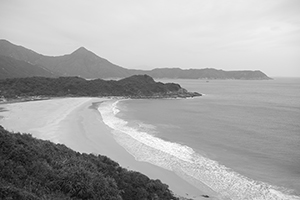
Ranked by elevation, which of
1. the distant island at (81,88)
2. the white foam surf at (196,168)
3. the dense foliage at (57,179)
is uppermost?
the distant island at (81,88)

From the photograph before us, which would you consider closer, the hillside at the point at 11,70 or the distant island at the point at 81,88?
the distant island at the point at 81,88

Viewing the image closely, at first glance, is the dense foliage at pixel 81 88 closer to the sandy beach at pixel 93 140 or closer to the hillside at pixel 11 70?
the sandy beach at pixel 93 140

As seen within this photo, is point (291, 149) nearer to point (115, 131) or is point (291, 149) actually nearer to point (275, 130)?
point (275, 130)

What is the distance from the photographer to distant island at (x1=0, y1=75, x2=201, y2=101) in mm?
61781

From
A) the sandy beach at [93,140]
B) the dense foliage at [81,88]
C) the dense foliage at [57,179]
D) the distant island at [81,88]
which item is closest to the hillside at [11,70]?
the dense foliage at [81,88]

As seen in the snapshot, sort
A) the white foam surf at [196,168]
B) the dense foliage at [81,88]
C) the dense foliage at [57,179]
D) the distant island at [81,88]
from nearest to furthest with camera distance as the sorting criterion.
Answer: the dense foliage at [57,179], the white foam surf at [196,168], the distant island at [81,88], the dense foliage at [81,88]

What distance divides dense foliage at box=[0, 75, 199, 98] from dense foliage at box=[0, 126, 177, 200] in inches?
2252

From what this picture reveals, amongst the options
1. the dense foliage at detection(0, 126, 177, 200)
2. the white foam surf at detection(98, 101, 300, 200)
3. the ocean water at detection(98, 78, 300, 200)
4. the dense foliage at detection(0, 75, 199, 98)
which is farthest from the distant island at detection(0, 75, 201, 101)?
the dense foliage at detection(0, 126, 177, 200)

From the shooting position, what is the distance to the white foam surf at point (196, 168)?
39.9ft

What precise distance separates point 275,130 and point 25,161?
97.8 ft

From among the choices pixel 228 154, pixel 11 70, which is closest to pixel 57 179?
pixel 228 154

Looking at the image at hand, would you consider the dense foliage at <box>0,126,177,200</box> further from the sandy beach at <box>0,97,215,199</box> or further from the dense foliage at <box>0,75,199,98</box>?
the dense foliage at <box>0,75,199,98</box>

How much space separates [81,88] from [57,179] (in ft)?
235

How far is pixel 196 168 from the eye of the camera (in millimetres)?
15539
